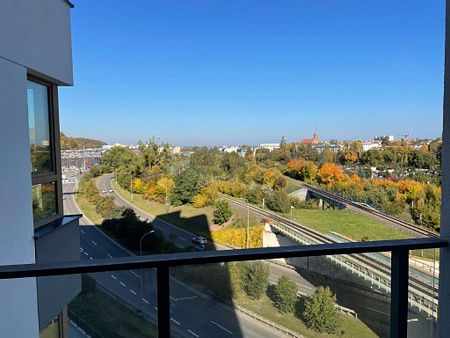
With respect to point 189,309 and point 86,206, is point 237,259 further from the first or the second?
point 86,206

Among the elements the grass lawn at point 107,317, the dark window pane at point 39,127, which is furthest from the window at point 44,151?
the grass lawn at point 107,317

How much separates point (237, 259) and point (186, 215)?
8938 millimetres

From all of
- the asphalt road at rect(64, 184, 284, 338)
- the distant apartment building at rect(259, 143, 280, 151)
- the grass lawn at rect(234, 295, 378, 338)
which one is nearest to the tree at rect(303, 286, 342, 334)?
the grass lawn at rect(234, 295, 378, 338)

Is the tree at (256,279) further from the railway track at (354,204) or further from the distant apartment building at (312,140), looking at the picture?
the distant apartment building at (312,140)

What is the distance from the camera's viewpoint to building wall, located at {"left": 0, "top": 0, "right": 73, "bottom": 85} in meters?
2.93

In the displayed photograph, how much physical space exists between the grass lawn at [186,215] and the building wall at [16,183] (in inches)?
225

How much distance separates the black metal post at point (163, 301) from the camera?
1.00 metres

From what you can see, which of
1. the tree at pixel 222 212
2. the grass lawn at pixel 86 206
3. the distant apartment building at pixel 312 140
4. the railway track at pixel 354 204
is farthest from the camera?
the distant apartment building at pixel 312 140

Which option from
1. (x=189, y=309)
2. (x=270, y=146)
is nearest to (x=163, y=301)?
(x=189, y=309)

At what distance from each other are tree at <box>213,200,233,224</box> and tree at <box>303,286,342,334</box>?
8.03 metres

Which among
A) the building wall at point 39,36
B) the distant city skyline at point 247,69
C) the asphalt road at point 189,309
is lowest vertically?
the asphalt road at point 189,309

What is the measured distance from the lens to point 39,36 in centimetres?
346

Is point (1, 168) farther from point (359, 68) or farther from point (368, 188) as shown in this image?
point (359, 68)

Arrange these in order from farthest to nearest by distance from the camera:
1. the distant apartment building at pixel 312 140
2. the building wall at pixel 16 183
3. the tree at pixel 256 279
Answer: the distant apartment building at pixel 312 140, the building wall at pixel 16 183, the tree at pixel 256 279
